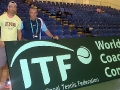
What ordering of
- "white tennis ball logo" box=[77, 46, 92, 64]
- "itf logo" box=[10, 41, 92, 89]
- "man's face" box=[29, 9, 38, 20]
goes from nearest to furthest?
"itf logo" box=[10, 41, 92, 89] < "man's face" box=[29, 9, 38, 20] < "white tennis ball logo" box=[77, 46, 92, 64]

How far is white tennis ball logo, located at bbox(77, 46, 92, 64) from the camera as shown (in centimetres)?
392

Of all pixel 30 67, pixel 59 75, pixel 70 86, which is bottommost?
pixel 70 86

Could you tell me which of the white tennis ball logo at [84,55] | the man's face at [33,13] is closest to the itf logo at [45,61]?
the white tennis ball logo at [84,55]

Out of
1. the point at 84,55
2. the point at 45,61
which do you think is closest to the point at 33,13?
the point at 45,61

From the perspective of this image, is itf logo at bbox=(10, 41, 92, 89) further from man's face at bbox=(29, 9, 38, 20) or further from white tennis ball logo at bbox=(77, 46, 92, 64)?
man's face at bbox=(29, 9, 38, 20)

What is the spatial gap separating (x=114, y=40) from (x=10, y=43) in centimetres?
271

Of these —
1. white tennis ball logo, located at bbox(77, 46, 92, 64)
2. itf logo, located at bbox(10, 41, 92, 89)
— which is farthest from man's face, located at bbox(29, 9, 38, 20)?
white tennis ball logo, located at bbox(77, 46, 92, 64)

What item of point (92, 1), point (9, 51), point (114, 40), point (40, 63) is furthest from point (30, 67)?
point (92, 1)

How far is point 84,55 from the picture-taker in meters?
3.98

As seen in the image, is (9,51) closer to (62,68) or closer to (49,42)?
(49,42)

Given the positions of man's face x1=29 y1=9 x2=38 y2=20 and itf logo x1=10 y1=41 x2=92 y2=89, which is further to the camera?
man's face x1=29 y1=9 x2=38 y2=20

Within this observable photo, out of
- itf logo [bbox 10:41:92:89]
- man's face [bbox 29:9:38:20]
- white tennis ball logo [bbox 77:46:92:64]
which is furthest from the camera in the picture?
white tennis ball logo [bbox 77:46:92:64]

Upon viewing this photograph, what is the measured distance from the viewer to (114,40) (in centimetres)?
467

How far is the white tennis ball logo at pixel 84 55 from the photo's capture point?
3.92 meters
